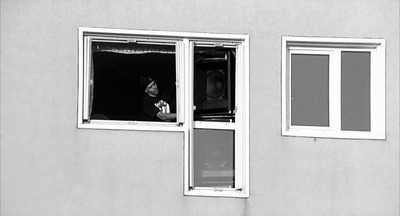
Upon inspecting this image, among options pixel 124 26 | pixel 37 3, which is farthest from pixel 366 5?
pixel 37 3

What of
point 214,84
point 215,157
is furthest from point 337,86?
point 215,157

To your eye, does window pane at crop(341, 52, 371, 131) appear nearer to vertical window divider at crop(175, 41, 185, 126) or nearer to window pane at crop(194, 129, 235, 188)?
window pane at crop(194, 129, 235, 188)

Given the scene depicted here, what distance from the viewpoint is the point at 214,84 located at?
638 inches

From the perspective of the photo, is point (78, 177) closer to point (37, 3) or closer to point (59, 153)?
point (59, 153)

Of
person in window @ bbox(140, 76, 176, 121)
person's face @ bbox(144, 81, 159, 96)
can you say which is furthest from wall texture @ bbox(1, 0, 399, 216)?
person's face @ bbox(144, 81, 159, 96)

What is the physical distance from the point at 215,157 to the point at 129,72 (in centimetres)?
160

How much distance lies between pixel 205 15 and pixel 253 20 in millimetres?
637

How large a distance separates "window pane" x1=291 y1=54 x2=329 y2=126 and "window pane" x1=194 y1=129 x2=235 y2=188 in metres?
0.96

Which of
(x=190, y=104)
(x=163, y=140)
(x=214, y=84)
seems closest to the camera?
(x=163, y=140)

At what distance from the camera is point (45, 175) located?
15492mm

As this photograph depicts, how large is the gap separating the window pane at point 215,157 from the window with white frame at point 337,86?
912mm

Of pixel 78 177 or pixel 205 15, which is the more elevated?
pixel 205 15

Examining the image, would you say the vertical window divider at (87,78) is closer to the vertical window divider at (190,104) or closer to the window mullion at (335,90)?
the vertical window divider at (190,104)

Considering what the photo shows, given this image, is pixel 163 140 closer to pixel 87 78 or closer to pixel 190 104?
pixel 190 104
